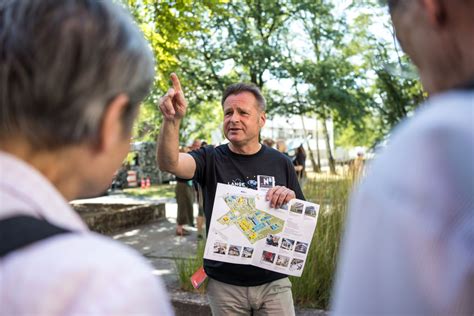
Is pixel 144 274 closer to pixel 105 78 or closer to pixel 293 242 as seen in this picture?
pixel 105 78

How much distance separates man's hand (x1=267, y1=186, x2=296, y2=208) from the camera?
8.84 feet

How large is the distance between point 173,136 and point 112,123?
5.88ft

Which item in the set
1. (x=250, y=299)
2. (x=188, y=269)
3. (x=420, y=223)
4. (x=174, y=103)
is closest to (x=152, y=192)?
(x=188, y=269)

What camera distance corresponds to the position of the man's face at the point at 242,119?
3014mm

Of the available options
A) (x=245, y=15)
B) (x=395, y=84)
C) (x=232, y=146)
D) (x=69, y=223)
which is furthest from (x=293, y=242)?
(x=395, y=84)

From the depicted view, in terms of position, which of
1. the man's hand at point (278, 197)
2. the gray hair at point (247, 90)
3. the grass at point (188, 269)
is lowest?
the grass at point (188, 269)

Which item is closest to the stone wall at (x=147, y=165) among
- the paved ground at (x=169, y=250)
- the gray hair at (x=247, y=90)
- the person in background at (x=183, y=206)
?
the paved ground at (x=169, y=250)

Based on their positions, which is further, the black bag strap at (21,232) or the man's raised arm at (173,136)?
the man's raised arm at (173,136)

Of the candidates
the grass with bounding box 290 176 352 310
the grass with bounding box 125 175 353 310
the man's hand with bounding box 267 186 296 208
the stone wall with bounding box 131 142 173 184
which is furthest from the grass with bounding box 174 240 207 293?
the stone wall with bounding box 131 142 173 184

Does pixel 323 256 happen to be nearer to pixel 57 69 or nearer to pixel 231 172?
pixel 231 172

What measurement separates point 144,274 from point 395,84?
20706 millimetres

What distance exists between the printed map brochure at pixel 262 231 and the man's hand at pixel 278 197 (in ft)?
0.09

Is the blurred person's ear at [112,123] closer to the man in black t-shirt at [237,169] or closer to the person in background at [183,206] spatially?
the man in black t-shirt at [237,169]

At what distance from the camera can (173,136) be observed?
107 inches
